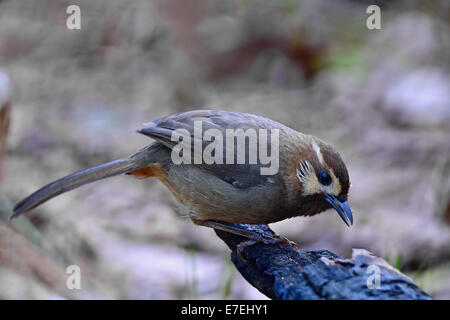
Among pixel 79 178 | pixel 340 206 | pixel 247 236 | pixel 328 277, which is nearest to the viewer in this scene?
pixel 328 277

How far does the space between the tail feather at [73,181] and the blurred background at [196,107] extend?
0.75m

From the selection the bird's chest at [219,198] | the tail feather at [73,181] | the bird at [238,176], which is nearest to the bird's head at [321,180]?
the bird at [238,176]

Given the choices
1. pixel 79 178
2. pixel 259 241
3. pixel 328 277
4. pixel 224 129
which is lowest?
pixel 328 277

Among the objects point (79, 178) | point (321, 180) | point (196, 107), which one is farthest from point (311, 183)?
point (196, 107)

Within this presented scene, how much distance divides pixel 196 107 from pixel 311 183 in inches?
174

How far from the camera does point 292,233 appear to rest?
590 centimetres

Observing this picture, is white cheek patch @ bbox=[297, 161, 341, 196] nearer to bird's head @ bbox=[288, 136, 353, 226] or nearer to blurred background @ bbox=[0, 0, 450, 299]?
bird's head @ bbox=[288, 136, 353, 226]

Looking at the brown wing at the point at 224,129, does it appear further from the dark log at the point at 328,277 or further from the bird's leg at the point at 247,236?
the dark log at the point at 328,277

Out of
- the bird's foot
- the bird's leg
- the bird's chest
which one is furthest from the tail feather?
the bird's foot

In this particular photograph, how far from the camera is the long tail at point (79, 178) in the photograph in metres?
3.99

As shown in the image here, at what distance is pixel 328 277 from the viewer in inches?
119

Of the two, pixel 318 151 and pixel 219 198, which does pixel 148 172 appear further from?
pixel 318 151

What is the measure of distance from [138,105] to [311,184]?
4.72 meters
